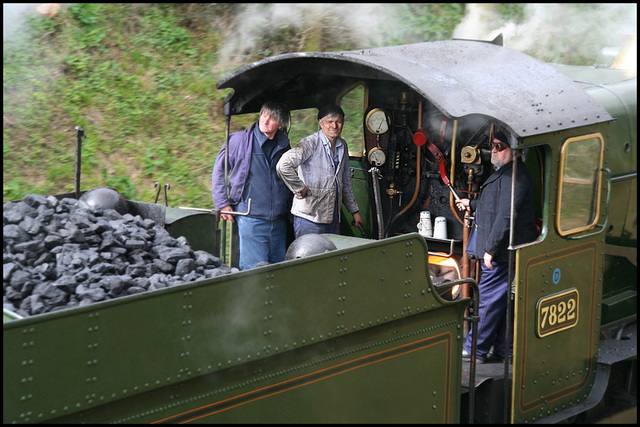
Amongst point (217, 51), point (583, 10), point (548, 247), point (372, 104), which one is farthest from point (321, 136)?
point (583, 10)

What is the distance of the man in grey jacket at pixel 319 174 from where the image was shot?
5945 mm

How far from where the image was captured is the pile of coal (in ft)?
12.2

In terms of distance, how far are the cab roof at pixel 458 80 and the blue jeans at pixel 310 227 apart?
2.95ft

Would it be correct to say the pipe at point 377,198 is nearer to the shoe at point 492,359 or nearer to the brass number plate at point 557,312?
the shoe at point 492,359

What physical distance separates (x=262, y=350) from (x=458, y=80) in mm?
2157

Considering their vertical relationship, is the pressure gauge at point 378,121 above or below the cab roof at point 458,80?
below

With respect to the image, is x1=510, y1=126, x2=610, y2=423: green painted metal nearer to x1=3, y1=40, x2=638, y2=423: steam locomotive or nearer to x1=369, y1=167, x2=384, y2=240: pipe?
x1=3, y1=40, x2=638, y2=423: steam locomotive

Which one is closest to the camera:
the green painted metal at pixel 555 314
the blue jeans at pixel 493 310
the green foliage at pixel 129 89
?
the green painted metal at pixel 555 314

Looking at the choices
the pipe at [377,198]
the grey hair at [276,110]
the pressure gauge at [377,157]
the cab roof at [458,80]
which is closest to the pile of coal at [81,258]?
the cab roof at [458,80]

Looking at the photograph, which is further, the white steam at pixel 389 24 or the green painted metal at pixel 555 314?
the white steam at pixel 389 24

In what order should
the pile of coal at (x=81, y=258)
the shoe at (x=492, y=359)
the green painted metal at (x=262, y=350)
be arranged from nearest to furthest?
the green painted metal at (x=262, y=350)
the pile of coal at (x=81, y=258)
the shoe at (x=492, y=359)

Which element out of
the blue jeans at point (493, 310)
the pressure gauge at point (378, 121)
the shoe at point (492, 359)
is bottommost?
the shoe at point (492, 359)

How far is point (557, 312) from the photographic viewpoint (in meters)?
5.32

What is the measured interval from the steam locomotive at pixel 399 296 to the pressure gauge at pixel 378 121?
16mm
